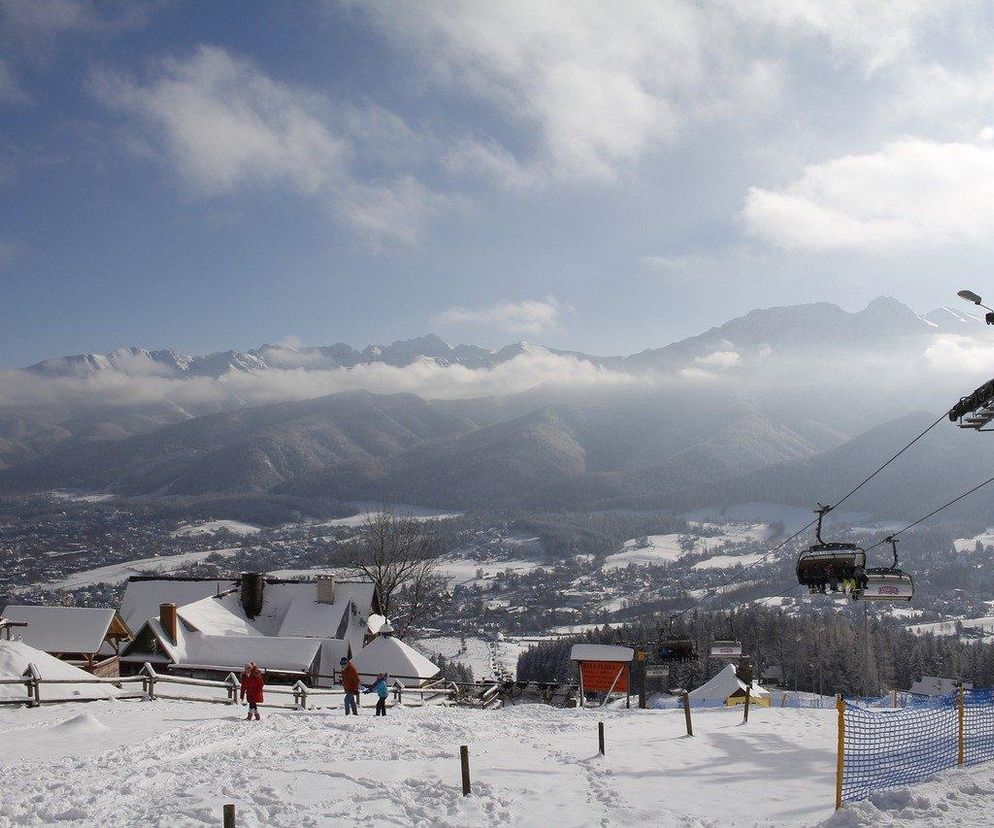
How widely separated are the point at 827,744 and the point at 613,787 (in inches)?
389

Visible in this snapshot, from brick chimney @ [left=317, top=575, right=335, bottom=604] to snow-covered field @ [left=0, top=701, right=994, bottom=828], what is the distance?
75.8ft

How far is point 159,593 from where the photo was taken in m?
49.7

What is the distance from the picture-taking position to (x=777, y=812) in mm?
12703

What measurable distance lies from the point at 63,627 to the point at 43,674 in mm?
17477

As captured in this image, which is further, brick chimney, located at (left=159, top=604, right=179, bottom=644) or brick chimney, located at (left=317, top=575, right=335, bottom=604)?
brick chimney, located at (left=317, top=575, right=335, bottom=604)

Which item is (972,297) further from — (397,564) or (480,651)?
(480,651)

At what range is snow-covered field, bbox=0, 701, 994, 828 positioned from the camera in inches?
468

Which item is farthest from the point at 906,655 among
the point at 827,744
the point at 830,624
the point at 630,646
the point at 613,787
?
the point at 613,787

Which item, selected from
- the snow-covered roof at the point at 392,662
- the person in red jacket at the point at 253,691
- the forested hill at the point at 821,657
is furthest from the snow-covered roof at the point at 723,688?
the person in red jacket at the point at 253,691

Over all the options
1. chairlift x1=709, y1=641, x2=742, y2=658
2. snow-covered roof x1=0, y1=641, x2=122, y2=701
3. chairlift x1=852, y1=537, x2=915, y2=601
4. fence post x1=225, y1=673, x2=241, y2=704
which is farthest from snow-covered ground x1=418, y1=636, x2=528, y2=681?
fence post x1=225, y1=673, x2=241, y2=704

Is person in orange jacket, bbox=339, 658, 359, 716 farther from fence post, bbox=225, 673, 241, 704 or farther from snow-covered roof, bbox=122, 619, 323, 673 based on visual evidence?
snow-covered roof, bbox=122, 619, 323, 673

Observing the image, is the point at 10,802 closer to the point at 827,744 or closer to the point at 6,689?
the point at 6,689

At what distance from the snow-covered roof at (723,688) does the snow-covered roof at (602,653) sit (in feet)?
56.5

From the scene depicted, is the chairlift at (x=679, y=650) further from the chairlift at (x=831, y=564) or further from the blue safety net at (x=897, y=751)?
the blue safety net at (x=897, y=751)
